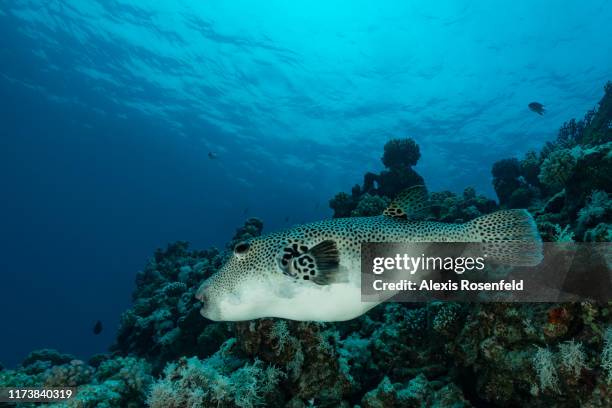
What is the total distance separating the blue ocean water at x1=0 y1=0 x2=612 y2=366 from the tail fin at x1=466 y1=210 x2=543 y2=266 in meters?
18.0

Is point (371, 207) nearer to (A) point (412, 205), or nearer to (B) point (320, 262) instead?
(A) point (412, 205)

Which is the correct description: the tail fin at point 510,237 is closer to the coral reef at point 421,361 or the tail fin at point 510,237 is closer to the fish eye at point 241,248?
the coral reef at point 421,361

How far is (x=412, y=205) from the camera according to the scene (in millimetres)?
3910

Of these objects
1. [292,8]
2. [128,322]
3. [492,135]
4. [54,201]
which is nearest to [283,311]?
[128,322]

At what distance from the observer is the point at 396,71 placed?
35.2 meters

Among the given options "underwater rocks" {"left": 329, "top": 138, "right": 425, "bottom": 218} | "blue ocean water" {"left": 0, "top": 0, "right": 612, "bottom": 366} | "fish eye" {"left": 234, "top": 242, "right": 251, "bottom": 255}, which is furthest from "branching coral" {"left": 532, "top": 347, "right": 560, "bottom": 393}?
"blue ocean water" {"left": 0, "top": 0, "right": 612, "bottom": 366}

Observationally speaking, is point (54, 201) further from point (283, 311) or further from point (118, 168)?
point (283, 311)

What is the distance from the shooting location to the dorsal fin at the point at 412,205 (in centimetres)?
389

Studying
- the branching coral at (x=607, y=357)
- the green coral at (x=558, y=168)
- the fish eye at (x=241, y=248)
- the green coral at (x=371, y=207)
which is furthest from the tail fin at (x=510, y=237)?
the green coral at (x=371, y=207)

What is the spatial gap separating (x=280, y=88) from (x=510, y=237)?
39.2 metres

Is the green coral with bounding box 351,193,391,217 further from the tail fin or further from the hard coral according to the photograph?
the tail fin

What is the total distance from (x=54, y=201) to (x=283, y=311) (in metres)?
114

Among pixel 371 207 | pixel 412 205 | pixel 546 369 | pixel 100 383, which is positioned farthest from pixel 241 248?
pixel 371 207

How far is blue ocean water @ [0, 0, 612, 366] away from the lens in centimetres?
3166
